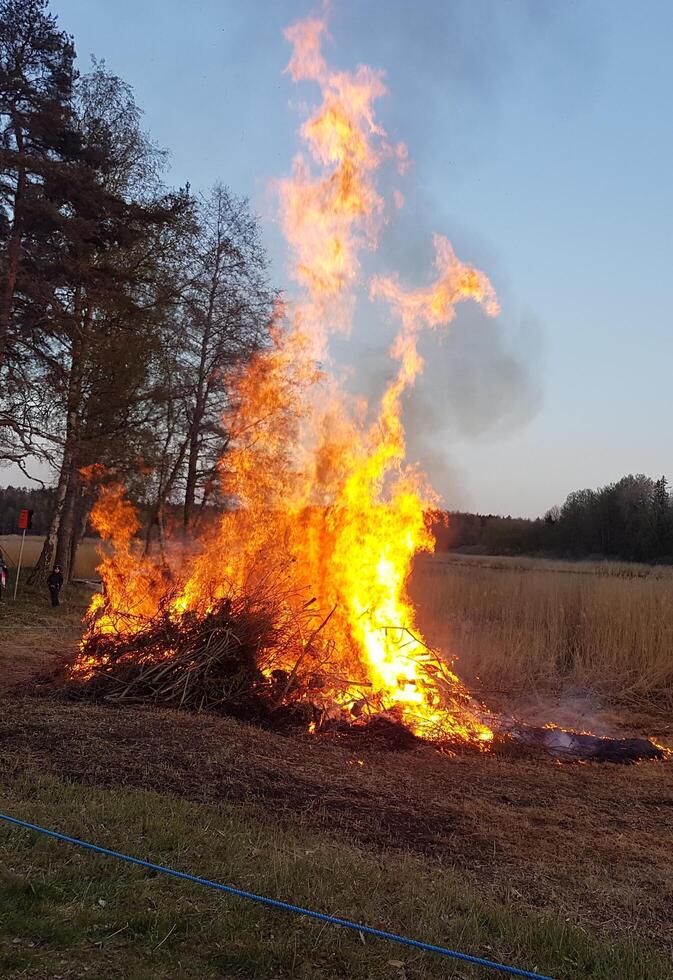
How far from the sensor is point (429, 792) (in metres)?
5.73

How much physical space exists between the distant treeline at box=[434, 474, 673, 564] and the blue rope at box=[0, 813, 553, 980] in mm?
40190

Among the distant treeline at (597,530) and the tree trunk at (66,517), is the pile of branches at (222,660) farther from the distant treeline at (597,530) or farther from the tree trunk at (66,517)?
the distant treeline at (597,530)

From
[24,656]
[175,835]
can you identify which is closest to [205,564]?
[24,656]

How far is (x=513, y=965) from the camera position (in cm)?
312

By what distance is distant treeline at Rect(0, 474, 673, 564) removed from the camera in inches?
1818

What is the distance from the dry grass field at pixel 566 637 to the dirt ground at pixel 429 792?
4032 millimetres

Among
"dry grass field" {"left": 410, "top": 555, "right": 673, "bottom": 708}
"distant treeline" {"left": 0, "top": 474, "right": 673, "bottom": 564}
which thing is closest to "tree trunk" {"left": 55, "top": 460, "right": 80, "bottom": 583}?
"dry grass field" {"left": 410, "top": 555, "right": 673, "bottom": 708}

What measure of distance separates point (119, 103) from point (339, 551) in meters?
17.1

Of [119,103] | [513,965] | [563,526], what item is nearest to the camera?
[513,965]

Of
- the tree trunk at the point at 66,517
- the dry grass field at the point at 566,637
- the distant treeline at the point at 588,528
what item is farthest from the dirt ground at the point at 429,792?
the distant treeline at the point at 588,528

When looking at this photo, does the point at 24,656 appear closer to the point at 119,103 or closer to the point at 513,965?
the point at 513,965

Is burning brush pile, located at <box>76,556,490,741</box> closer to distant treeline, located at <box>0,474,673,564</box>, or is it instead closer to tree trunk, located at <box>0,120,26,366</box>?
tree trunk, located at <box>0,120,26,366</box>

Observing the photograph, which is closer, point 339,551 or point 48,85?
point 339,551

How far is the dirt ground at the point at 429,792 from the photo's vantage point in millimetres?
4121
